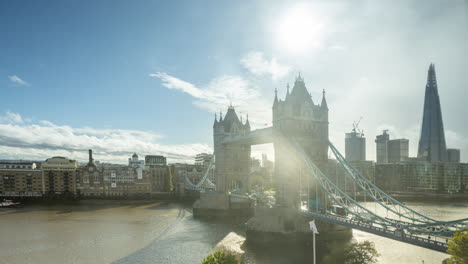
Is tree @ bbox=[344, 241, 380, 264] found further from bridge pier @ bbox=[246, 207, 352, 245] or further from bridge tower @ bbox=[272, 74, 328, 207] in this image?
bridge tower @ bbox=[272, 74, 328, 207]

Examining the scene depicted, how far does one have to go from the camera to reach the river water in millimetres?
32562

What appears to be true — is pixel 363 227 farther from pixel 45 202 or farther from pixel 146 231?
pixel 45 202

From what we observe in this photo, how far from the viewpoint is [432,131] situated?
500 ft

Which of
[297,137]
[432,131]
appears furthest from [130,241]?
[432,131]

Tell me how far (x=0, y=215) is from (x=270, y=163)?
516 feet

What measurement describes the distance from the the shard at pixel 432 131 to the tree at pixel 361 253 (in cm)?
14396

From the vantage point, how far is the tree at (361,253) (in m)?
30.3

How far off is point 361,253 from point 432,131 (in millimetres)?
152455

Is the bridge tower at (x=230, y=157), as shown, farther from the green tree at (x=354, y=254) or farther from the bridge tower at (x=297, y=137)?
the green tree at (x=354, y=254)

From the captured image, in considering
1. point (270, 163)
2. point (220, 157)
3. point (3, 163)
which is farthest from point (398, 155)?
point (3, 163)

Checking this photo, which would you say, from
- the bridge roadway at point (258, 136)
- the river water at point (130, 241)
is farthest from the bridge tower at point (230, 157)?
the river water at point (130, 241)

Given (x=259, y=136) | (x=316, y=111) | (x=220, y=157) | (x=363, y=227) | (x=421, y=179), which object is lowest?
(x=421, y=179)

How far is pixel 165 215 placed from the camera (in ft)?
199

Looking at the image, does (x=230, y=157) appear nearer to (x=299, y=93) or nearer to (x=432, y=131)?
(x=299, y=93)
